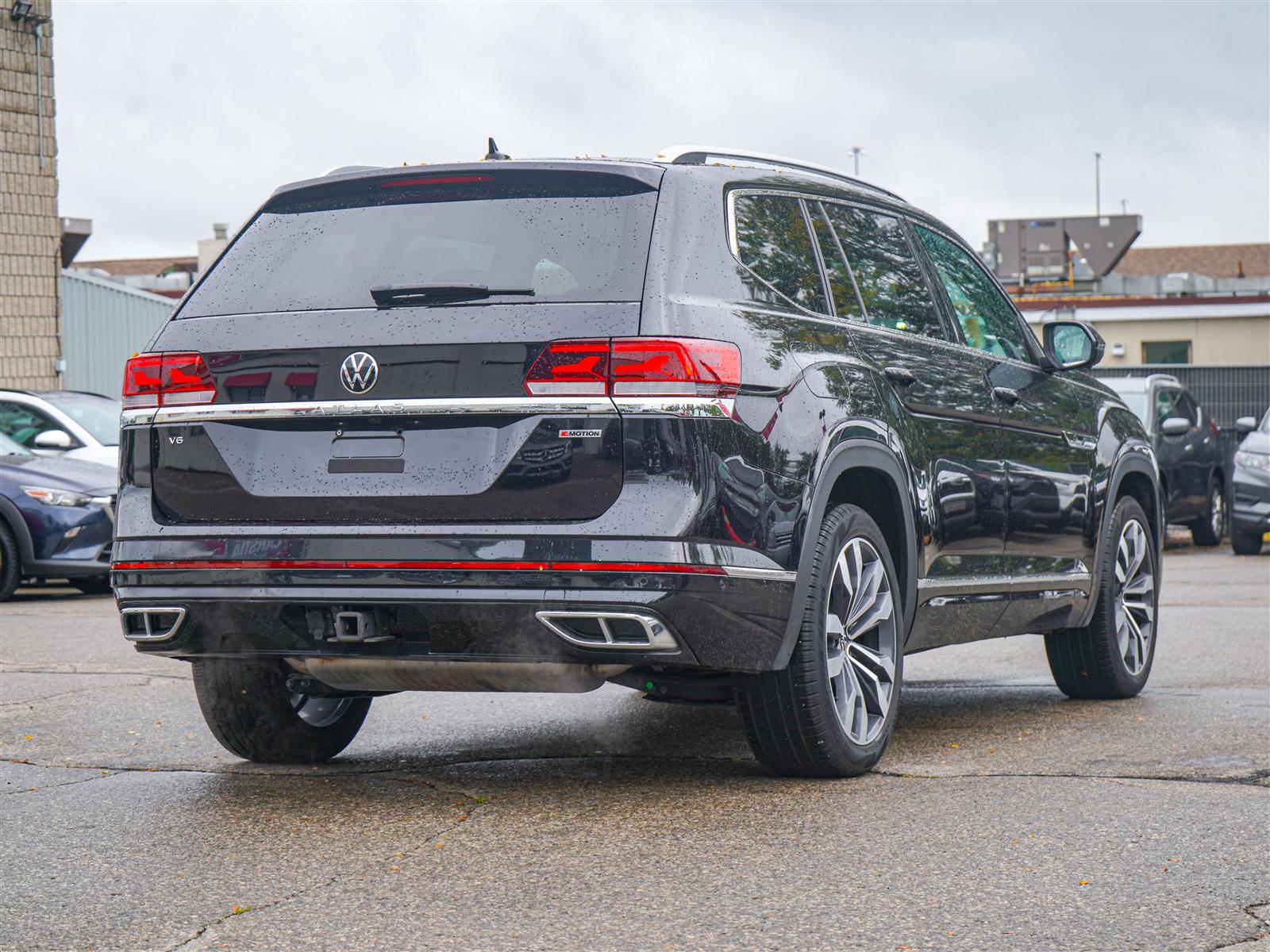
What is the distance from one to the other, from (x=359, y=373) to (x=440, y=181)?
2.25 ft

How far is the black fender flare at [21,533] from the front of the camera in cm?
1304

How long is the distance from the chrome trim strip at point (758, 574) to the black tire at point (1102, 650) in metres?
2.77

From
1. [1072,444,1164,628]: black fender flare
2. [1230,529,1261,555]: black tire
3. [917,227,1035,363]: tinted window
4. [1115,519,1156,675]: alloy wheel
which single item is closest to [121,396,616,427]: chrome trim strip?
[917,227,1035,363]: tinted window

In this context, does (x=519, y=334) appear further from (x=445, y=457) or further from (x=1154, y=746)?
(x=1154, y=746)

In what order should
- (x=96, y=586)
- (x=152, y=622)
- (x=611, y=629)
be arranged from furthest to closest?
(x=96, y=586)
(x=152, y=622)
(x=611, y=629)

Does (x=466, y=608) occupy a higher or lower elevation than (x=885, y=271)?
lower

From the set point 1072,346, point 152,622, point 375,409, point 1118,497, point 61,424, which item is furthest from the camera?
point 61,424

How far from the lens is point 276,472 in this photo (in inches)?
188

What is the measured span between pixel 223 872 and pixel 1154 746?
3.29 metres

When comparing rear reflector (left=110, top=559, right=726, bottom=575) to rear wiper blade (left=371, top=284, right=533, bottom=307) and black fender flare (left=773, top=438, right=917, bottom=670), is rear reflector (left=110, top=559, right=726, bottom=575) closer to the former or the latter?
black fender flare (left=773, top=438, right=917, bottom=670)

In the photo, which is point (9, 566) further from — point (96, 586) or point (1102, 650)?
point (1102, 650)

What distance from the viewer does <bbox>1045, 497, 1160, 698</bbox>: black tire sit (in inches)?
287

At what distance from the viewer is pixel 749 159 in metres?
5.58

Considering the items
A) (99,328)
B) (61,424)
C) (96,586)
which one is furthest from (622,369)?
(99,328)
